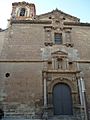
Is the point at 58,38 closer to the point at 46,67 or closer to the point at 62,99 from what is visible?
the point at 46,67

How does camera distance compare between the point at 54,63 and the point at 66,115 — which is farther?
the point at 54,63

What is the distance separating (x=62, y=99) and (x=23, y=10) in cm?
1475

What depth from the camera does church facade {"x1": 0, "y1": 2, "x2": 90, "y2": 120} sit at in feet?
38.1

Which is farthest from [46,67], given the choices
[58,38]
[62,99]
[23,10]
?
[23,10]

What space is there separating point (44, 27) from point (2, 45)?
3402 mm

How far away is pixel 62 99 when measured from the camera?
12094 mm

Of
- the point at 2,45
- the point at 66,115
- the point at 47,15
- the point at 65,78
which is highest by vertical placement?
the point at 47,15

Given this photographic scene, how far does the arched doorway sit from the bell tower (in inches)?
488

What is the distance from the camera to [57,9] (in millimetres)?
16703

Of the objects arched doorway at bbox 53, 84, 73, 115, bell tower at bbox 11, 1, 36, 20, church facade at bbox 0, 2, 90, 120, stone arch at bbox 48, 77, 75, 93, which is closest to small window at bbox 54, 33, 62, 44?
church facade at bbox 0, 2, 90, 120

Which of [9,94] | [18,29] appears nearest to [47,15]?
[18,29]

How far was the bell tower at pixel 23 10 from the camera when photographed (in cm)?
2294

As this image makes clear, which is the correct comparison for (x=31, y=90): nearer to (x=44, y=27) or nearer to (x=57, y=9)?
(x=44, y=27)

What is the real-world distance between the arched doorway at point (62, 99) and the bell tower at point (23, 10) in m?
12.4
